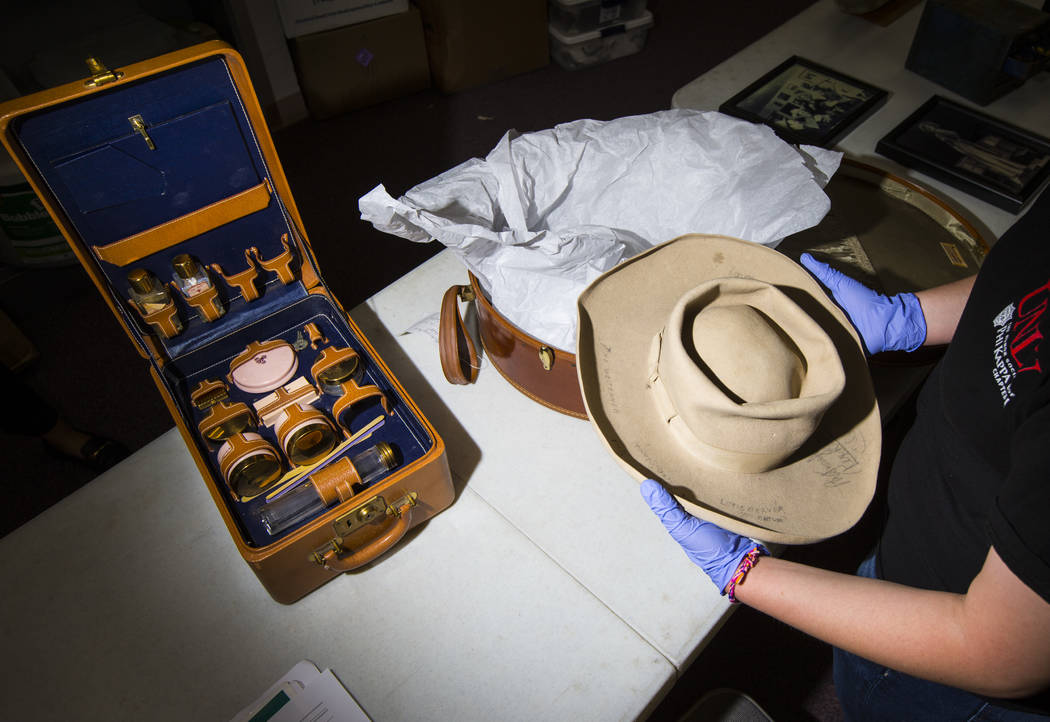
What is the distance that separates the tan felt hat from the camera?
71 cm

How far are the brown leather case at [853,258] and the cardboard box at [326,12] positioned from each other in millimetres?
1836

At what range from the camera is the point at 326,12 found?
7.77 ft

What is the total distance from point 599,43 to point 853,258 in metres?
2.11

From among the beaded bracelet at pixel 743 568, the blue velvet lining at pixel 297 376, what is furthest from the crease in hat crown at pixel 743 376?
the blue velvet lining at pixel 297 376

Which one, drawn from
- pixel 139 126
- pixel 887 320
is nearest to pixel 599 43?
pixel 887 320

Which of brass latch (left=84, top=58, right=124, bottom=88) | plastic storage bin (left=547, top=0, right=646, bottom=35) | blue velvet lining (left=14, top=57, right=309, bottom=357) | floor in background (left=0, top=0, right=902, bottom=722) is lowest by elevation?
floor in background (left=0, top=0, right=902, bottom=722)

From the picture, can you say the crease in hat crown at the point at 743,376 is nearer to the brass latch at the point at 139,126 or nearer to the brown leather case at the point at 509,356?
the brown leather case at the point at 509,356

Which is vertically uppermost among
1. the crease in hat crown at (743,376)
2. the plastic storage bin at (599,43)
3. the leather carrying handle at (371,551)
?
the crease in hat crown at (743,376)

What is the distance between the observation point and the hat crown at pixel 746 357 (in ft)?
2.33

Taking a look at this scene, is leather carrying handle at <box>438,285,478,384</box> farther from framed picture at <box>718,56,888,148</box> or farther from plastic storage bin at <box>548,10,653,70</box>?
plastic storage bin at <box>548,10,653,70</box>

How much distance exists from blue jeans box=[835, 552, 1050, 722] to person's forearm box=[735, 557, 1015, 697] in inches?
7.7

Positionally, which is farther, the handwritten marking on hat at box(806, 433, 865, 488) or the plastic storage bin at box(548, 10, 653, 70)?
the plastic storage bin at box(548, 10, 653, 70)

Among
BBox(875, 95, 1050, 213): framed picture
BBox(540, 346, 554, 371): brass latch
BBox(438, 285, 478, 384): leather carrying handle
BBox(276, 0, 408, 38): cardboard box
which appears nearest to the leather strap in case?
BBox(438, 285, 478, 384): leather carrying handle

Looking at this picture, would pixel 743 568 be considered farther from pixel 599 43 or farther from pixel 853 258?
pixel 599 43
